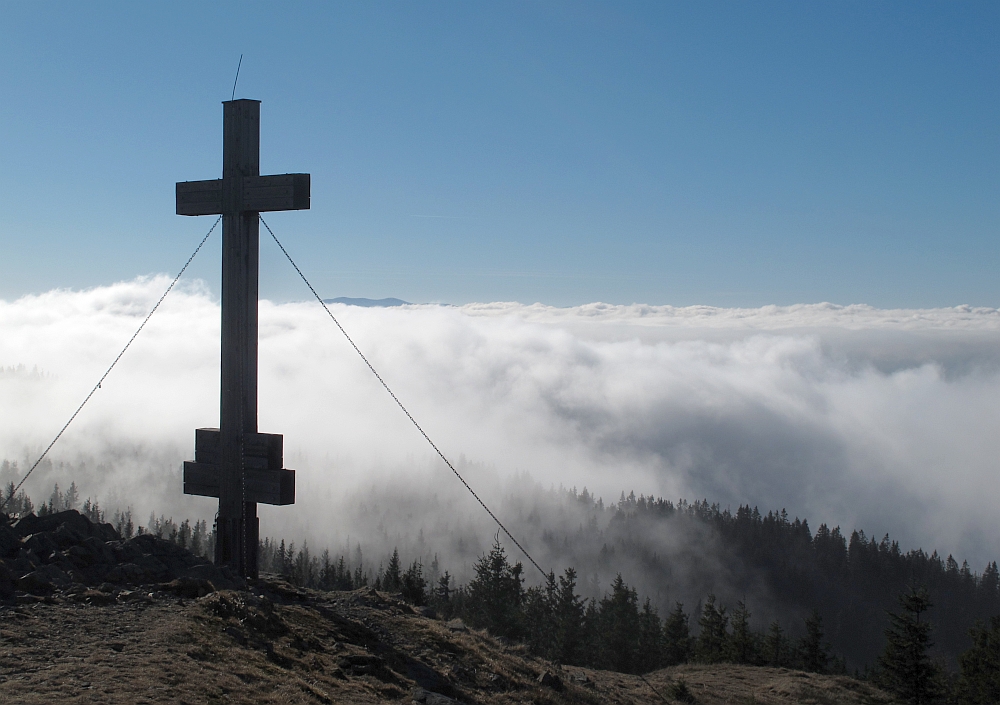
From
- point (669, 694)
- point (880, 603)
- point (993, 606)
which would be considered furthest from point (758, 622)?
point (669, 694)

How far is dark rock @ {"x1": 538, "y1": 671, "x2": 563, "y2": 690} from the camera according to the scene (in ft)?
50.6

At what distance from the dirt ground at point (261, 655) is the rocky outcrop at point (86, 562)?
0.55m

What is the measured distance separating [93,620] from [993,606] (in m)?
197

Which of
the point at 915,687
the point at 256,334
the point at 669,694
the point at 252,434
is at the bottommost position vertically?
the point at 915,687

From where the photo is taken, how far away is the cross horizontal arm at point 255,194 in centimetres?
1487

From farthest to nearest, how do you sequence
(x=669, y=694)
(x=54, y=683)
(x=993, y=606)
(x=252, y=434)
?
(x=993, y=606) → (x=669, y=694) → (x=252, y=434) → (x=54, y=683)

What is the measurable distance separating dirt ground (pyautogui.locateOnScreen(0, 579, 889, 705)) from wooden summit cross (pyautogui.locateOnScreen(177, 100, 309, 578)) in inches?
60.8

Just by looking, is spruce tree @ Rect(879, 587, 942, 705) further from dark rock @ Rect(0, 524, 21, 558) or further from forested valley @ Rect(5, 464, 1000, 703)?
dark rock @ Rect(0, 524, 21, 558)

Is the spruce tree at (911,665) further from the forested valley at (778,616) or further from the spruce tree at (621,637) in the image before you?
the spruce tree at (621,637)

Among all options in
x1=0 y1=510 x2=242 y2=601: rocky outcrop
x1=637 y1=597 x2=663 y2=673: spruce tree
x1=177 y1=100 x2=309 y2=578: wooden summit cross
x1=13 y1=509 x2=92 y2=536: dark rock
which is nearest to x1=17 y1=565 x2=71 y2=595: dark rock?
x1=0 y1=510 x2=242 y2=601: rocky outcrop

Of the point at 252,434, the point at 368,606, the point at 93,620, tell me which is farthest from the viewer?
the point at 368,606

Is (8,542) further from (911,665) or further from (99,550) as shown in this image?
(911,665)

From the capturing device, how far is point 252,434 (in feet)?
50.9

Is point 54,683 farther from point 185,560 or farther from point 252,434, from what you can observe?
point 252,434
